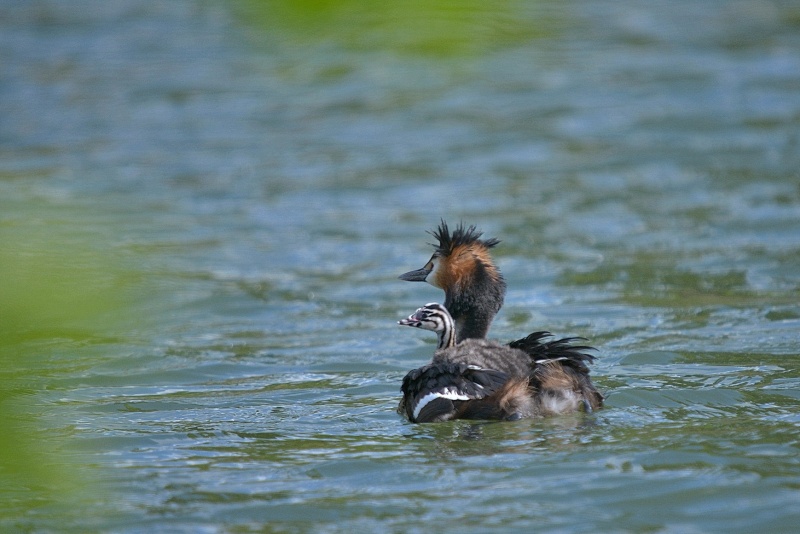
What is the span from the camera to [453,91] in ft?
67.5

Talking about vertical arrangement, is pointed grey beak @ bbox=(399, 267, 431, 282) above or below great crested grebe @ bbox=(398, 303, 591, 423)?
above

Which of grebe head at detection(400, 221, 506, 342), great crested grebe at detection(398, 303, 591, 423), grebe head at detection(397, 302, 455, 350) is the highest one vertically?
grebe head at detection(400, 221, 506, 342)

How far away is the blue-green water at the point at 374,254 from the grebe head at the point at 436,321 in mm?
601

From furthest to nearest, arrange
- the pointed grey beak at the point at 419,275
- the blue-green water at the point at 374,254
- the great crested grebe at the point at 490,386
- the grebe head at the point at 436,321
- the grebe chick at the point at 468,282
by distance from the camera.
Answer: the pointed grey beak at the point at 419,275 < the grebe chick at the point at 468,282 < the grebe head at the point at 436,321 < the great crested grebe at the point at 490,386 < the blue-green water at the point at 374,254

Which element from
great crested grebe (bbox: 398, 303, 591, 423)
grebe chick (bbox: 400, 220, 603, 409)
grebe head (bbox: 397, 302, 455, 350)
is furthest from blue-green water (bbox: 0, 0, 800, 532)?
grebe chick (bbox: 400, 220, 603, 409)

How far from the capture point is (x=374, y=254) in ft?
42.9

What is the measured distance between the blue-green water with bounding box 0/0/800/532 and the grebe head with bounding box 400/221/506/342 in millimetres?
788

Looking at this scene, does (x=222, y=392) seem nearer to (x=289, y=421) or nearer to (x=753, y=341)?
(x=289, y=421)

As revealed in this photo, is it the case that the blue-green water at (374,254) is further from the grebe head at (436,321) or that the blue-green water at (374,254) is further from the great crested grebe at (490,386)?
the grebe head at (436,321)

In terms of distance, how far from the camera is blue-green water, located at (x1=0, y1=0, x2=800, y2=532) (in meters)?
3.71

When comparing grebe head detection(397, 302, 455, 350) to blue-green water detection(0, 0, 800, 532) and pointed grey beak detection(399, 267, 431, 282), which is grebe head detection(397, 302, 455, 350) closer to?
blue-green water detection(0, 0, 800, 532)

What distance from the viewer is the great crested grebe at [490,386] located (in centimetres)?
680

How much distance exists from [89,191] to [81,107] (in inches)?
228

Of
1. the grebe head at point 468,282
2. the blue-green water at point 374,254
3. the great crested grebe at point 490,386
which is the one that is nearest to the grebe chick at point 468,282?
the grebe head at point 468,282
